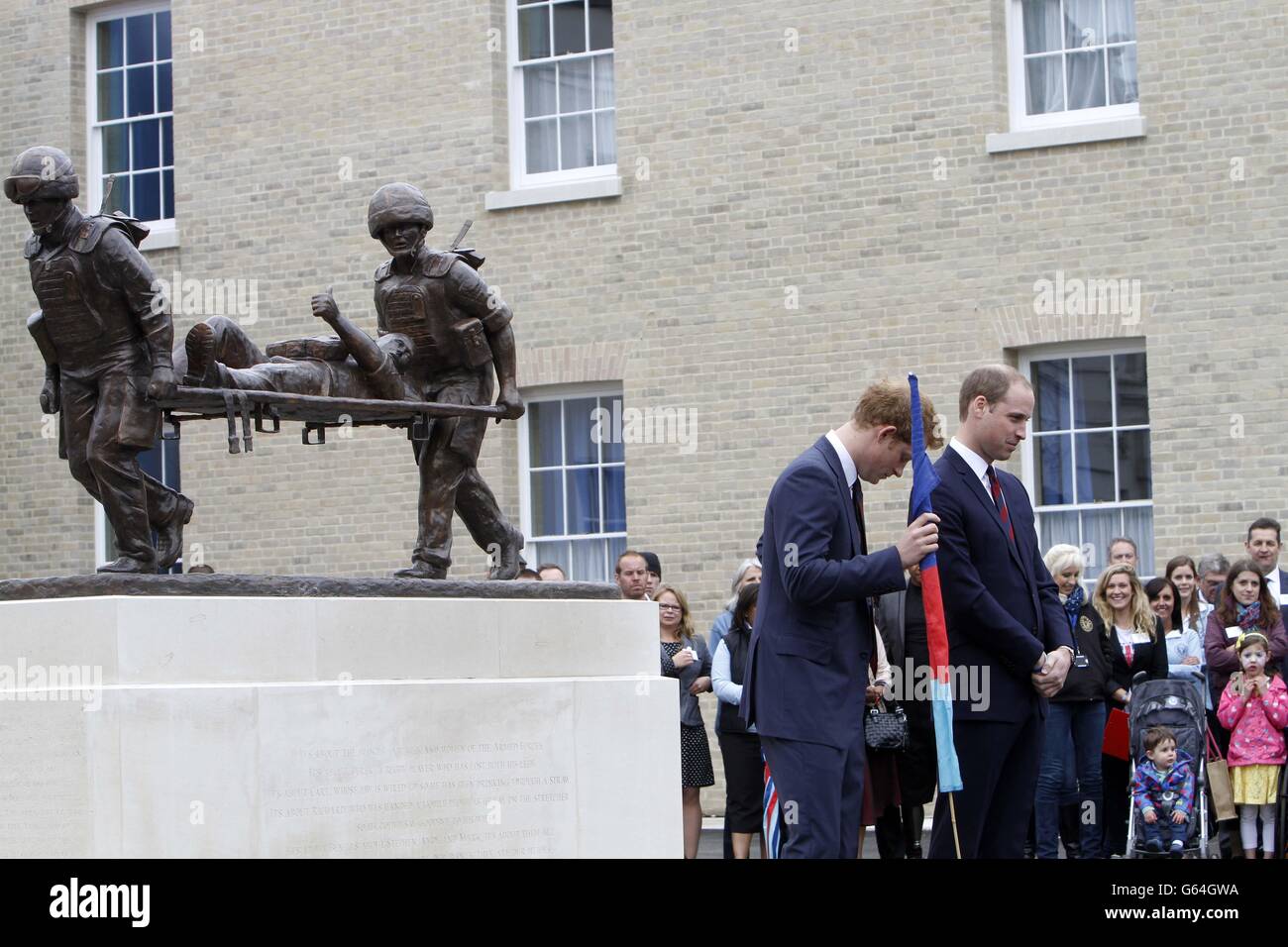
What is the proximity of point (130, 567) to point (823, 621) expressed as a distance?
3074 mm

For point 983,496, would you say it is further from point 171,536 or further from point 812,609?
point 171,536

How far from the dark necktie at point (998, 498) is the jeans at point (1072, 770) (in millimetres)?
5045

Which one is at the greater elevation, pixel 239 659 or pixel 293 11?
pixel 293 11

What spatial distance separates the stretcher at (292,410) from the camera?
8.85 meters

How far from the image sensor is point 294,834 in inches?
323

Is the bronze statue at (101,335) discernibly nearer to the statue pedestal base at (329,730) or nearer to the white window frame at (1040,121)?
the statue pedestal base at (329,730)

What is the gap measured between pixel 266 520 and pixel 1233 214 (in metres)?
8.53

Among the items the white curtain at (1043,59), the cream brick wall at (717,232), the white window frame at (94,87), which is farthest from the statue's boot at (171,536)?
the white window frame at (94,87)

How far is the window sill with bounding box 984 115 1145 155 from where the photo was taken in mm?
15688

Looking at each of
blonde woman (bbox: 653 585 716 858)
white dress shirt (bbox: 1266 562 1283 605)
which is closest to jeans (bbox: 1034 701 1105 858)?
white dress shirt (bbox: 1266 562 1283 605)

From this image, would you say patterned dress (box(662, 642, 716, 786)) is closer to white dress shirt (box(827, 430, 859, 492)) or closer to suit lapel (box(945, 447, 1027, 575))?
suit lapel (box(945, 447, 1027, 575))

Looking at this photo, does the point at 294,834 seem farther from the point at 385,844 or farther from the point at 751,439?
the point at 751,439
